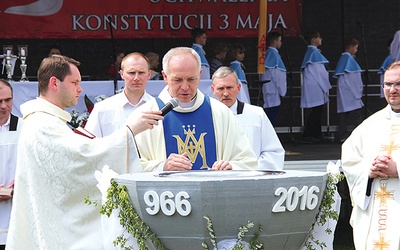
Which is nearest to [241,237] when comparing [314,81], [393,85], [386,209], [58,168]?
[58,168]

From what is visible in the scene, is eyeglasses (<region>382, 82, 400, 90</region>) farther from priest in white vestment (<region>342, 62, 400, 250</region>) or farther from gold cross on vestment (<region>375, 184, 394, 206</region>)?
gold cross on vestment (<region>375, 184, 394, 206</region>)

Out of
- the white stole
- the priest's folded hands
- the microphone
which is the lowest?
the white stole

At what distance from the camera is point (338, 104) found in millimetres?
16828

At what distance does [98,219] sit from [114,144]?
60cm

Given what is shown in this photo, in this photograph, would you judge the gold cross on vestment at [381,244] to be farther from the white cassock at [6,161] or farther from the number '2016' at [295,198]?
the number '2016' at [295,198]

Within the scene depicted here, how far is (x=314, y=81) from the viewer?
16656 millimetres

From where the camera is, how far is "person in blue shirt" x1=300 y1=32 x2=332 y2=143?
16.6 metres

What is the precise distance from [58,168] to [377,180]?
3.00m

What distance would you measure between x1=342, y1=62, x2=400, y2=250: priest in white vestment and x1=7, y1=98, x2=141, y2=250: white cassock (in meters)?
2.62

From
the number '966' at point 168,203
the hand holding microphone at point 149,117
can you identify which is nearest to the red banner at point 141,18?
the hand holding microphone at point 149,117

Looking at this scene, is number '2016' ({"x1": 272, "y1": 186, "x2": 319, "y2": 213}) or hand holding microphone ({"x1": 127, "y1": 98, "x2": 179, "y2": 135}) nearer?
number '2016' ({"x1": 272, "y1": 186, "x2": 319, "y2": 213})

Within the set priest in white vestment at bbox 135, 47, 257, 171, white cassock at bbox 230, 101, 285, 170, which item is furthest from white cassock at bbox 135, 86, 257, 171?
white cassock at bbox 230, 101, 285, 170

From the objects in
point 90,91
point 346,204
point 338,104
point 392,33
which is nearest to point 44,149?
point 90,91

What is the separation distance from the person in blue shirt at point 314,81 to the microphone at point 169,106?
1086 cm
